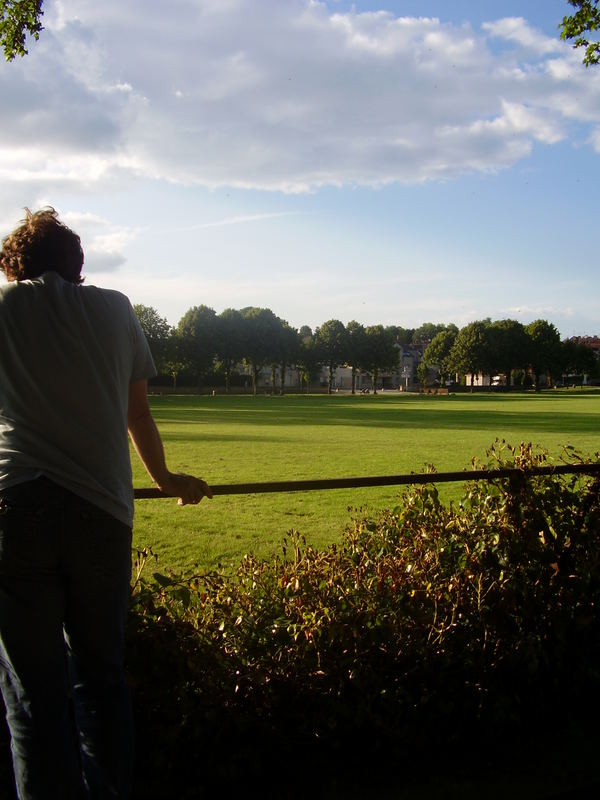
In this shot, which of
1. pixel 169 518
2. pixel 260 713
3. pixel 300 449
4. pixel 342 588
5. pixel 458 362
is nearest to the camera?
pixel 260 713

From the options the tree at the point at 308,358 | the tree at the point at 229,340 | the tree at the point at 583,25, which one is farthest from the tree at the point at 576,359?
the tree at the point at 583,25

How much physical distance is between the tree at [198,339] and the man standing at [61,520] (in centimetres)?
8871

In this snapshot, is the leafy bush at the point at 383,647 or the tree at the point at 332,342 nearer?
the leafy bush at the point at 383,647

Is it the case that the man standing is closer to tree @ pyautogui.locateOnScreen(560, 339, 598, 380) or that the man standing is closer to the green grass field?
the green grass field

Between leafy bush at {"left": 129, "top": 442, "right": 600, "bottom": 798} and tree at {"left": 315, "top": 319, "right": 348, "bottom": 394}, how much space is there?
106 m

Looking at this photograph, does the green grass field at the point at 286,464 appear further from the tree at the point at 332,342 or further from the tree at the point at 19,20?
the tree at the point at 332,342

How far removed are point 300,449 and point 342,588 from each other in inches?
714

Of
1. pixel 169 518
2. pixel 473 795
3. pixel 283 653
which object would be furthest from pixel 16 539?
pixel 169 518

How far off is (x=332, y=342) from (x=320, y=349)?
A: 90.0 inches

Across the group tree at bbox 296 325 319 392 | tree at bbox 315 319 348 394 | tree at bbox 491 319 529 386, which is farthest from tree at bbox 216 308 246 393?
tree at bbox 491 319 529 386

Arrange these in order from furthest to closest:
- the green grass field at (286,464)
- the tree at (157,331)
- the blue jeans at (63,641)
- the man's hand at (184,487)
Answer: the tree at (157,331), the green grass field at (286,464), the man's hand at (184,487), the blue jeans at (63,641)

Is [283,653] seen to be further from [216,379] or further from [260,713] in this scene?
[216,379]

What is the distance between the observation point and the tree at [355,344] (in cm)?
11106

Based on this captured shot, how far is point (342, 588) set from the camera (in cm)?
326
